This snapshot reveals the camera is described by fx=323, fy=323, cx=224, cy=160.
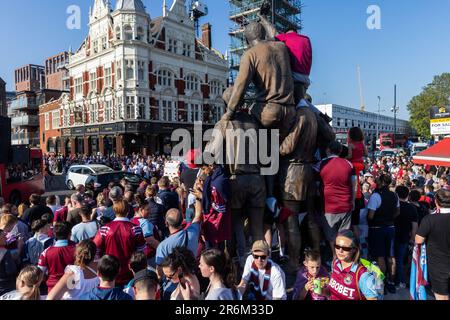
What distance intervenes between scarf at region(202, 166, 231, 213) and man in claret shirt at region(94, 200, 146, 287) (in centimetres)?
96

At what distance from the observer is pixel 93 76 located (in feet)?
120

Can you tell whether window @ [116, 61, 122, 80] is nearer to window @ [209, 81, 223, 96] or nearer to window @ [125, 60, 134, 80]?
window @ [125, 60, 134, 80]

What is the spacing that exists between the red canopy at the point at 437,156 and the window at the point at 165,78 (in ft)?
91.5

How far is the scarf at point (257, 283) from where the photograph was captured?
3.11 meters

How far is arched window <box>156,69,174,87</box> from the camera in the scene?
35428 millimetres

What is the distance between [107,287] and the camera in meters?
2.88

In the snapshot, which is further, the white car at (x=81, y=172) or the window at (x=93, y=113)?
the window at (x=93, y=113)

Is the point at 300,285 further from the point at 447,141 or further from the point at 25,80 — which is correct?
the point at 25,80

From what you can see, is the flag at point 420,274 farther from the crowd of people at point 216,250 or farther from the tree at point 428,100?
the tree at point 428,100

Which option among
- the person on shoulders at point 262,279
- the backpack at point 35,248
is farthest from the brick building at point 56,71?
the person on shoulders at point 262,279

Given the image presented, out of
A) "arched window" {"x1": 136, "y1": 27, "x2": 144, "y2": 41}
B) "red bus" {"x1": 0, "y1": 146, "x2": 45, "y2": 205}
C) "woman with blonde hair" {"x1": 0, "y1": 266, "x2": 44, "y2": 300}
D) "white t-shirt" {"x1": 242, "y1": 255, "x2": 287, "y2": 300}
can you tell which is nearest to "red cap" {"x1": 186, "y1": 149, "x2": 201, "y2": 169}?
"white t-shirt" {"x1": 242, "y1": 255, "x2": 287, "y2": 300}

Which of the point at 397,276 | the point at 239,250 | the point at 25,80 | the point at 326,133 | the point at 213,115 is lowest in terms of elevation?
the point at 397,276
